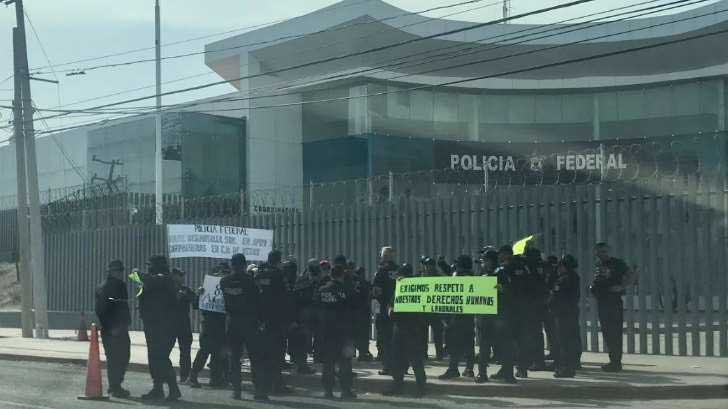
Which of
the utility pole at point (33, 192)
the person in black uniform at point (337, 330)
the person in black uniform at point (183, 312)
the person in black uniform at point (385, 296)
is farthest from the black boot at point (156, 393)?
the utility pole at point (33, 192)

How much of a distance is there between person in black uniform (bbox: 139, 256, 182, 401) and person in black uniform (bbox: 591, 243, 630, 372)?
17.6 feet

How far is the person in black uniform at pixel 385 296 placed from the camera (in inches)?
524

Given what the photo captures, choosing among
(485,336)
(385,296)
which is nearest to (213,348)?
(385,296)

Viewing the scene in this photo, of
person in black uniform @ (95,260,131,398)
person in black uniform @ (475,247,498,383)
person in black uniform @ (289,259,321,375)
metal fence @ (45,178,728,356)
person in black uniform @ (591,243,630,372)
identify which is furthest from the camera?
metal fence @ (45,178,728,356)

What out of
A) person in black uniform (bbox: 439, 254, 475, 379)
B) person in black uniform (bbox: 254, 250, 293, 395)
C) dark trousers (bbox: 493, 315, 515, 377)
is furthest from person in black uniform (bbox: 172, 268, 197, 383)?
dark trousers (bbox: 493, 315, 515, 377)

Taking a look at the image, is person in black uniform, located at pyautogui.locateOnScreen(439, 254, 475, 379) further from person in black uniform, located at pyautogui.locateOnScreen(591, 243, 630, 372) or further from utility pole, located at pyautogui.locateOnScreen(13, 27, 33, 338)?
utility pole, located at pyautogui.locateOnScreen(13, 27, 33, 338)

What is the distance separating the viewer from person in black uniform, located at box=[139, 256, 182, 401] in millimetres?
12656

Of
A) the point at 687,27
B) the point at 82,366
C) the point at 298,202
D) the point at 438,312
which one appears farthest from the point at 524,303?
the point at 687,27

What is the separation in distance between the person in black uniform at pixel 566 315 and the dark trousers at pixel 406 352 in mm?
1817

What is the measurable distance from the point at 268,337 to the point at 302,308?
1.88m

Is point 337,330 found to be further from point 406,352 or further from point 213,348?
point 213,348

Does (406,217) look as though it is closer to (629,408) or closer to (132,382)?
(132,382)

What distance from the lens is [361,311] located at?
1370cm

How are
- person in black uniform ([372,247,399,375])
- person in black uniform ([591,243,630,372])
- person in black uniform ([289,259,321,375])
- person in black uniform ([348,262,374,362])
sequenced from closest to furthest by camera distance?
person in black uniform ([348,262,374,362]) → person in black uniform ([372,247,399,375]) → person in black uniform ([591,243,630,372]) → person in black uniform ([289,259,321,375])
